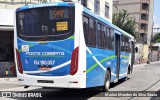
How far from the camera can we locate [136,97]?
1184cm

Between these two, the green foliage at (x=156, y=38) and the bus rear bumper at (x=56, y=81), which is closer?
the bus rear bumper at (x=56, y=81)

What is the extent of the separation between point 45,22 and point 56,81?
2092mm

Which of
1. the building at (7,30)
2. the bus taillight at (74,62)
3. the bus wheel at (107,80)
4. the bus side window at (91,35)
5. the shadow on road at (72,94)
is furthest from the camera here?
the building at (7,30)

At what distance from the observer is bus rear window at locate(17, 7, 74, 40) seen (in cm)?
974

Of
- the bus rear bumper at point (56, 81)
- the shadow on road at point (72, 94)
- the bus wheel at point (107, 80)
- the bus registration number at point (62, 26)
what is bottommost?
the shadow on road at point (72, 94)

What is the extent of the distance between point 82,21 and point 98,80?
2897mm

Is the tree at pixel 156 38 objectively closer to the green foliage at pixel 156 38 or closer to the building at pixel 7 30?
the green foliage at pixel 156 38

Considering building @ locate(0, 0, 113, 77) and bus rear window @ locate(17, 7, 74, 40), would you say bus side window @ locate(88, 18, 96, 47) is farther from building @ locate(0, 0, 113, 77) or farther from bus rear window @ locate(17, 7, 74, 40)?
building @ locate(0, 0, 113, 77)

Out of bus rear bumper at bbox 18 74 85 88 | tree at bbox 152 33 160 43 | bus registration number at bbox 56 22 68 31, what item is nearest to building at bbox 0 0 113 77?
bus rear bumper at bbox 18 74 85 88

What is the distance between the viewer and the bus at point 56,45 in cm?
958

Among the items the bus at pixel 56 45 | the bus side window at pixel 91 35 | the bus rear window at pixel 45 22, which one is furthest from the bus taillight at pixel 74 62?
the bus side window at pixel 91 35

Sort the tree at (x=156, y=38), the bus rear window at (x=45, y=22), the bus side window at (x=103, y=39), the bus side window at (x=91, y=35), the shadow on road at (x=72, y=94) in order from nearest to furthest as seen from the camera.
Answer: the bus rear window at (x=45, y=22), the bus side window at (x=91, y=35), the shadow on road at (x=72, y=94), the bus side window at (x=103, y=39), the tree at (x=156, y=38)

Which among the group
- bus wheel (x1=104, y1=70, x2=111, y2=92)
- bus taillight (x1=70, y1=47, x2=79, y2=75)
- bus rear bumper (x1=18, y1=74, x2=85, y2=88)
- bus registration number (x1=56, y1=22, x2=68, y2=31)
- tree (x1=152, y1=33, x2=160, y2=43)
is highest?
bus registration number (x1=56, y1=22, x2=68, y2=31)

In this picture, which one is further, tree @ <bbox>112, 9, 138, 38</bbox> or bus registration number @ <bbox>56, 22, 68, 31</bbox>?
tree @ <bbox>112, 9, 138, 38</bbox>
